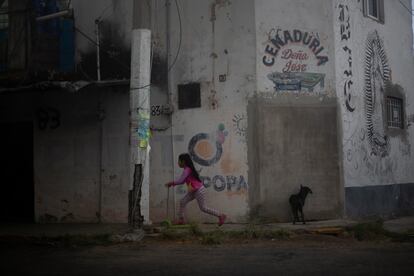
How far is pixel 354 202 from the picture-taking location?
13.4m

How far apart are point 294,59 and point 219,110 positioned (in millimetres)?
2016

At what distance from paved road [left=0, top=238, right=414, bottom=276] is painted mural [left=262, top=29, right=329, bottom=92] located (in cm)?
395

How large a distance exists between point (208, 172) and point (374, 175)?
441cm

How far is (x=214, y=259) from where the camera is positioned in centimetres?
868

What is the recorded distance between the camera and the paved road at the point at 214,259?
7.66 meters

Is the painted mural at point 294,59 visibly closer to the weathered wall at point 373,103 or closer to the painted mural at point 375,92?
the weathered wall at point 373,103

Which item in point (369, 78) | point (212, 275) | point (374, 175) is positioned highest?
point (369, 78)

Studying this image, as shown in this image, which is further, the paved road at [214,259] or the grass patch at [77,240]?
the grass patch at [77,240]

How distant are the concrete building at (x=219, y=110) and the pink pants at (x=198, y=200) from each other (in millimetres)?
605

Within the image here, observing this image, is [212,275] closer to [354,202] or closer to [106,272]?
[106,272]

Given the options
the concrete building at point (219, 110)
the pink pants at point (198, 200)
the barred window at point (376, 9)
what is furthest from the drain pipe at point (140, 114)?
Answer: the barred window at point (376, 9)

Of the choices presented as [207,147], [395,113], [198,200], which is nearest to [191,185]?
[198,200]

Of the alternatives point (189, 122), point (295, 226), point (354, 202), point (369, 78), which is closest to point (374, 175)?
point (354, 202)

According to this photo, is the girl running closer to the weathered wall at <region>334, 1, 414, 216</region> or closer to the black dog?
the black dog
